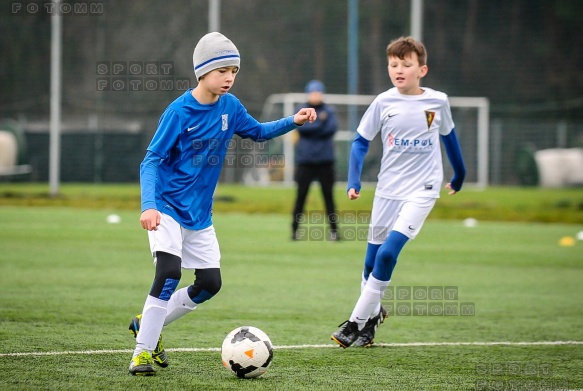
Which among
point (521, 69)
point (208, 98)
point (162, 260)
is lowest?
point (162, 260)

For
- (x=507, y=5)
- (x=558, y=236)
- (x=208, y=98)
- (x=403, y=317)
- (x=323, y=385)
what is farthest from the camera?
(x=507, y=5)

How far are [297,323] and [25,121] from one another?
23439 millimetres

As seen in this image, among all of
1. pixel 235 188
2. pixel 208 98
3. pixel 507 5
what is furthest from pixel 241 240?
pixel 507 5

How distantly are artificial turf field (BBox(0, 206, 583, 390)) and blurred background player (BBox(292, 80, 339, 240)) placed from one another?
52cm

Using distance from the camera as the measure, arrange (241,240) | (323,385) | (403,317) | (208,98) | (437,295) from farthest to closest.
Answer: (241,240) → (437,295) → (403,317) → (208,98) → (323,385)

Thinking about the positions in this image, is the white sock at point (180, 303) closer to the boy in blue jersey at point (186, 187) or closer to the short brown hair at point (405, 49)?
the boy in blue jersey at point (186, 187)

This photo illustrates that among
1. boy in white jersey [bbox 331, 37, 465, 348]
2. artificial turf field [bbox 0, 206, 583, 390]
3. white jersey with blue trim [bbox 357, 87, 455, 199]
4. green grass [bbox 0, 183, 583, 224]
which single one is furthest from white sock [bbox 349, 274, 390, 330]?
green grass [bbox 0, 183, 583, 224]

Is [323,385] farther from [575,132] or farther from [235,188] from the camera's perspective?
[575,132]

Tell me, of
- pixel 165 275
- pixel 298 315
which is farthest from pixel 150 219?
pixel 298 315

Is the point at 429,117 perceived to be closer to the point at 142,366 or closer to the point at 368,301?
the point at 368,301

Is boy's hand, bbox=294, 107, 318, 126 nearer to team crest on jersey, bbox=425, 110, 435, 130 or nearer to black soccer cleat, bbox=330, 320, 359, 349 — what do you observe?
team crest on jersey, bbox=425, 110, 435, 130

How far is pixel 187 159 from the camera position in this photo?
233 inches

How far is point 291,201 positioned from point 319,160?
28.5ft

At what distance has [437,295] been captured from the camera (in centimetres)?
952
